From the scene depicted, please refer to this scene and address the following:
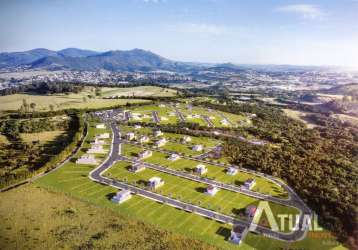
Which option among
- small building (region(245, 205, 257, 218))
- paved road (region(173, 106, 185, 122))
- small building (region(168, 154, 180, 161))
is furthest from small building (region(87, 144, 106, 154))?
paved road (region(173, 106, 185, 122))

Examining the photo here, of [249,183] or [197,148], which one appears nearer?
[249,183]

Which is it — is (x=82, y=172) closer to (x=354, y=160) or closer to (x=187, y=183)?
(x=187, y=183)

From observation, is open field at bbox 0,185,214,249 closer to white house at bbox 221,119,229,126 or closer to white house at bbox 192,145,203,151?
white house at bbox 192,145,203,151

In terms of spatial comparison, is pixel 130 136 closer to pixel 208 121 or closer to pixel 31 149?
pixel 31 149

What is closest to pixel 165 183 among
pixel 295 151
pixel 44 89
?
pixel 295 151

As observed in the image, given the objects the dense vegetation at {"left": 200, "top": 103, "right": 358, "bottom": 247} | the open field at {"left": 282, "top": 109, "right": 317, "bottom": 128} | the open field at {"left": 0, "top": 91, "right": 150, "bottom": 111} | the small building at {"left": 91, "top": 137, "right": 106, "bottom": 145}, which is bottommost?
the open field at {"left": 282, "top": 109, "right": 317, "bottom": 128}

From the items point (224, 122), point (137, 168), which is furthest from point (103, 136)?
point (224, 122)

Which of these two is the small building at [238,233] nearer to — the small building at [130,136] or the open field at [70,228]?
the open field at [70,228]
